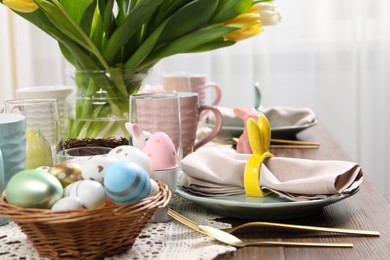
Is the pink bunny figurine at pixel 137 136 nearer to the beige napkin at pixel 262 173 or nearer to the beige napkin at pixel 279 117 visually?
the beige napkin at pixel 262 173

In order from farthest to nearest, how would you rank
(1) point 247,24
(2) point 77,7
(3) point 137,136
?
(1) point 247,24
(2) point 77,7
(3) point 137,136

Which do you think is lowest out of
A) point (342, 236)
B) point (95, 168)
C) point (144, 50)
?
point (342, 236)

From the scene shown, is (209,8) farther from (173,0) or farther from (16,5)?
(16,5)

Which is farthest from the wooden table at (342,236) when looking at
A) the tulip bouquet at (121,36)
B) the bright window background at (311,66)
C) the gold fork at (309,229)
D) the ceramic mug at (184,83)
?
the bright window background at (311,66)

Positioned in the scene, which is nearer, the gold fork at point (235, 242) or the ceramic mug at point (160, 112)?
the gold fork at point (235, 242)

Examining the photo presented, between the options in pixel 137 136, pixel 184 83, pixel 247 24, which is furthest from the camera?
pixel 184 83

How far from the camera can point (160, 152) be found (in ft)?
2.92

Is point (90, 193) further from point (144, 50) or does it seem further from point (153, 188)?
point (144, 50)

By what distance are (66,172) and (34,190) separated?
55 mm

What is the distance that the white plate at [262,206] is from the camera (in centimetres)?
86

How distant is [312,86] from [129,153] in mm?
2134

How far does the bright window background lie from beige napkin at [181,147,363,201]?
1.83 m

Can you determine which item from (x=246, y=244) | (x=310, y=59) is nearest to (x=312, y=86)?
(x=310, y=59)

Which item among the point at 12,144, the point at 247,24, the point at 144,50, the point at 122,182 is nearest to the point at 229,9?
the point at 247,24
